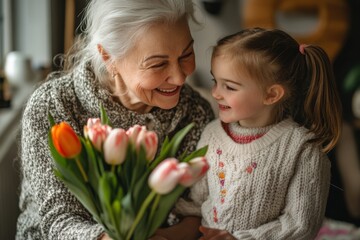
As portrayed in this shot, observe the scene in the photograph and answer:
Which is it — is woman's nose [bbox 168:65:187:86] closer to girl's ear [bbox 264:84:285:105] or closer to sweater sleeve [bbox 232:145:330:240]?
girl's ear [bbox 264:84:285:105]

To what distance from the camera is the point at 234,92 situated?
1197 mm

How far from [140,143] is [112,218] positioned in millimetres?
142

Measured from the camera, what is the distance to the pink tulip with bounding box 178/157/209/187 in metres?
0.85

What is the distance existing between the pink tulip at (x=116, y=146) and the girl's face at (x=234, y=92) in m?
0.39

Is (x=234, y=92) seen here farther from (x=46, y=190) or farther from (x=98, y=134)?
(x=46, y=190)

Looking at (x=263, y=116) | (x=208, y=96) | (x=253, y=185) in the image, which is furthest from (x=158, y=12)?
(x=208, y=96)

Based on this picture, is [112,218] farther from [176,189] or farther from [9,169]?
[9,169]

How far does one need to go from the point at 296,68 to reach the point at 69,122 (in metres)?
0.60

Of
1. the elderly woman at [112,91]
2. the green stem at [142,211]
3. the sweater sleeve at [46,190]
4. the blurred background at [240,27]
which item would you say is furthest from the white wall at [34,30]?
the green stem at [142,211]

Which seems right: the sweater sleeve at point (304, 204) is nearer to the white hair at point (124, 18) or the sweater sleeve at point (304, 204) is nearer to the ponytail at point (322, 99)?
the ponytail at point (322, 99)

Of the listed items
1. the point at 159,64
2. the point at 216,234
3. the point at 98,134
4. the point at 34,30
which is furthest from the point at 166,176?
the point at 34,30

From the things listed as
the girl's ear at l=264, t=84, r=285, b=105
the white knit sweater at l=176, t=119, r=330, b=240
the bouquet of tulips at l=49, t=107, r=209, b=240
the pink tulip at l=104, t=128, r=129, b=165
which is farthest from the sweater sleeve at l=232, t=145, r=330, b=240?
the pink tulip at l=104, t=128, r=129, b=165

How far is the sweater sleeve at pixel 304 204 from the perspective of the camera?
3.77 ft

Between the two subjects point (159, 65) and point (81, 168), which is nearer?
point (81, 168)
